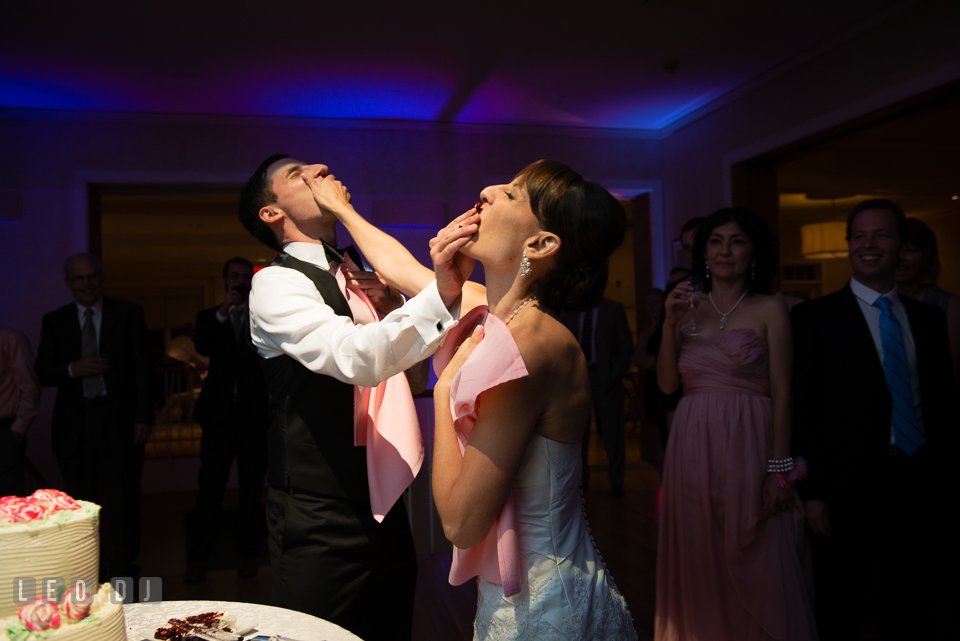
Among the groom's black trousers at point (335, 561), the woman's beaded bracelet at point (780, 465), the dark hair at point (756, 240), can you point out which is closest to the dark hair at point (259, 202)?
the groom's black trousers at point (335, 561)

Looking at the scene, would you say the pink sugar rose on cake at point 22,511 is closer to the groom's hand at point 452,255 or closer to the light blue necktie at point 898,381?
the groom's hand at point 452,255

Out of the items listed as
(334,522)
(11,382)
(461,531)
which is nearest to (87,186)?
(11,382)

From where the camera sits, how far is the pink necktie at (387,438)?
5.31 feet

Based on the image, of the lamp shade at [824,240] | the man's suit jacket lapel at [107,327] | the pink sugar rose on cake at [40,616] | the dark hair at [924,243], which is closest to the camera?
the pink sugar rose on cake at [40,616]

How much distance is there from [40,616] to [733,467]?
7.28 ft

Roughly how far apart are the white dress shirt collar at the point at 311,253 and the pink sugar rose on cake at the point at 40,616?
103cm

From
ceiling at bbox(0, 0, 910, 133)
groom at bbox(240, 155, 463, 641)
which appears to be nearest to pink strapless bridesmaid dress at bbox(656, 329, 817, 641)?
groom at bbox(240, 155, 463, 641)

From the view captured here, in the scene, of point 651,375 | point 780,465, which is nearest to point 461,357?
point 780,465

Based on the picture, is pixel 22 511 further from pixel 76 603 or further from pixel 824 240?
pixel 824 240

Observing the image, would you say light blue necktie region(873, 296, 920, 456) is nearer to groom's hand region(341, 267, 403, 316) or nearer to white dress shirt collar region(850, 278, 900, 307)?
white dress shirt collar region(850, 278, 900, 307)

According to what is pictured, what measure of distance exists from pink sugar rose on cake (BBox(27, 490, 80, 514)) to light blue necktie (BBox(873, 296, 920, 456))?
8.36 feet

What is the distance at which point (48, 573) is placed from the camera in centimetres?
94

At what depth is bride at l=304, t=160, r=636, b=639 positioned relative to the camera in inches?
48.4

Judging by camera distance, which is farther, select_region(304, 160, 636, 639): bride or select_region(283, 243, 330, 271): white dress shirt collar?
select_region(283, 243, 330, 271): white dress shirt collar
